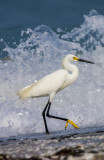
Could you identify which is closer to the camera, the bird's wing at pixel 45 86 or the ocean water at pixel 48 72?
the bird's wing at pixel 45 86

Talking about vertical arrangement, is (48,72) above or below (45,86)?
above

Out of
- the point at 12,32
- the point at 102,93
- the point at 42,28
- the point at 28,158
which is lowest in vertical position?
the point at 28,158

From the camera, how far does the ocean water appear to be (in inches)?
382

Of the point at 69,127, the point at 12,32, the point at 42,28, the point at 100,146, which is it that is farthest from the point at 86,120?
the point at 12,32

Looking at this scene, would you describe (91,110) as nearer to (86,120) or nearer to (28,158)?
(86,120)

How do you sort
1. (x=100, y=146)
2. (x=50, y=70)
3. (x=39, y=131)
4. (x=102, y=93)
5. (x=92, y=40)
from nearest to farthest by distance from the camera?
1. (x=100, y=146)
2. (x=39, y=131)
3. (x=102, y=93)
4. (x=50, y=70)
5. (x=92, y=40)

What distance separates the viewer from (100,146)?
479 centimetres

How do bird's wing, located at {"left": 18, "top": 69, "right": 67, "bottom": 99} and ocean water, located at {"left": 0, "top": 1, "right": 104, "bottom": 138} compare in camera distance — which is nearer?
bird's wing, located at {"left": 18, "top": 69, "right": 67, "bottom": 99}

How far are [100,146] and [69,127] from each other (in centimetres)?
489

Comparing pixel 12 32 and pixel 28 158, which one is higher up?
pixel 12 32

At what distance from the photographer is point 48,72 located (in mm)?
12234

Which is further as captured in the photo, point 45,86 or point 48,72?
point 48,72

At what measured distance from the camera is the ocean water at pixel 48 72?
9.70 meters

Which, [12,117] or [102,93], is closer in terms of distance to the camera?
[12,117]
